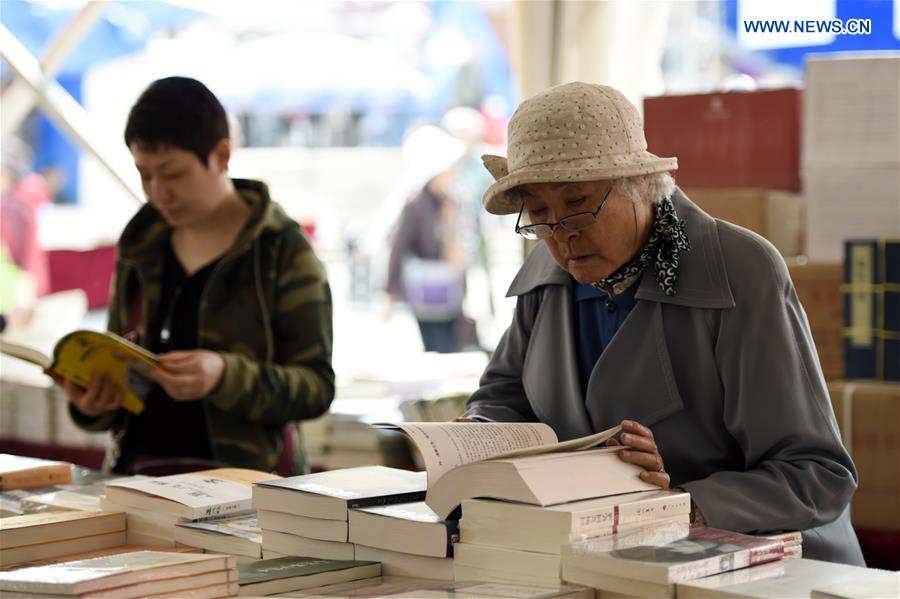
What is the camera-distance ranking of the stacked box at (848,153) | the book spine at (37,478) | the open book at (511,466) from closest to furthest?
the open book at (511,466) < the book spine at (37,478) < the stacked box at (848,153)

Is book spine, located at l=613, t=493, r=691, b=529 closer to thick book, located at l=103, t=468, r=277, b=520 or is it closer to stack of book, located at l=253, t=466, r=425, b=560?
stack of book, located at l=253, t=466, r=425, b=560

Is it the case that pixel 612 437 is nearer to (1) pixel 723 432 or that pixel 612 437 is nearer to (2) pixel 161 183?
(1) pixel 723 432

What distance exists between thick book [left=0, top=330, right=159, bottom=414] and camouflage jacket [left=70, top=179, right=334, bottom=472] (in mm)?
125

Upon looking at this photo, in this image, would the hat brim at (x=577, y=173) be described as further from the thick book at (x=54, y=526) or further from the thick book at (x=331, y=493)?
the thick book at (x=54, y=526)

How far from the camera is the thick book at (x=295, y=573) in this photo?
1.64 m

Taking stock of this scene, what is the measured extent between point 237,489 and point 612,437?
0.70 metres

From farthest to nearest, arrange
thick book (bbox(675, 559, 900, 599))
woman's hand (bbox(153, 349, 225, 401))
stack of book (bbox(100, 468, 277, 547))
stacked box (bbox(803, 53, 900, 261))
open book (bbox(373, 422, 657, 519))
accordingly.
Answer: stacked box (bbox(803, 53, 900, 261))
woman's hand (bbox(153, 349, 225, 401))
stack of book (bbox(100, 468, 277, 547))
open book (bbox(373, 422, 657, 519))
thick book (bbox(675, 559, 900, 599))

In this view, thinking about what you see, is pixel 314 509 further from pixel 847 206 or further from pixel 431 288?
pixel 431 288

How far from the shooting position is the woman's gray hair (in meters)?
2.00

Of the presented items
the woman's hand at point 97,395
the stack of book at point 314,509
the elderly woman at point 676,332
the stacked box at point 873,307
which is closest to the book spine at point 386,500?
the stack of book at point 314,509

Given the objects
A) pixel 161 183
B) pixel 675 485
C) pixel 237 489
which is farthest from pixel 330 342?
pixel 675 485

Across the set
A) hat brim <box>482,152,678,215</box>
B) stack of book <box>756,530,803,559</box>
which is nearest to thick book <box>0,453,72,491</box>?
hat brim <box>482,152,678,215</box>

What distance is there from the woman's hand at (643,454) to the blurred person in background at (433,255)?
689cm

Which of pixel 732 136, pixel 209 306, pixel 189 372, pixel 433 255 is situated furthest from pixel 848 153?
pixel 433 255
